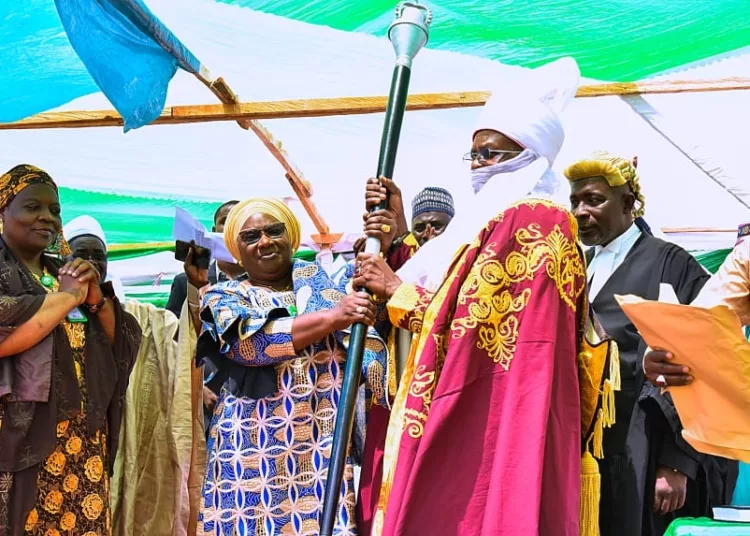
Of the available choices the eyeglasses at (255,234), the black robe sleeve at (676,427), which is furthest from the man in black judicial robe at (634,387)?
the eyeglasses at (255,234)

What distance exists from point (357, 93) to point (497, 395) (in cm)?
357

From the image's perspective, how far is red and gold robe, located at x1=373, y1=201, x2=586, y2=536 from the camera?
110 inches

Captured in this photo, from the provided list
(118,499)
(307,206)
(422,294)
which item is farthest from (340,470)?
(307,206)

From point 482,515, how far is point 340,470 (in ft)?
→ 1.93

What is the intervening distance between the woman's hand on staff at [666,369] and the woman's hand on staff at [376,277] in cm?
95

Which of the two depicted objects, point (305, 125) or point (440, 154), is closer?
point (305, 125)

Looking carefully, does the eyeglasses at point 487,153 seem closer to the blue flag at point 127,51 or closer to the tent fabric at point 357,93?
the tent fabric at point 357,93

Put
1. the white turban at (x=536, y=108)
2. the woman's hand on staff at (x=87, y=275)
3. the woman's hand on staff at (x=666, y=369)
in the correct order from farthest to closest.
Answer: the woman's hand on staff at (x=87, y=275)
the white turban at (x=536, y=108)
the woman's hand on staff at (x=666, y=369)

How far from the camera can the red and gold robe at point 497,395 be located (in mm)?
2803

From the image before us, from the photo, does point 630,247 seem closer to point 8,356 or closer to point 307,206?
point 8,356

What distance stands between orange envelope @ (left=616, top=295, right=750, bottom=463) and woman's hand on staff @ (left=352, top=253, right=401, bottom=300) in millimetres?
925

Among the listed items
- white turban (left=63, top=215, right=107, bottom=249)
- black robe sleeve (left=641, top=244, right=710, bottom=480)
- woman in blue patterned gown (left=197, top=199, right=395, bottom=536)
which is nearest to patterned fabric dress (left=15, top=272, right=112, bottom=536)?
woman in blue patterned gown (left=197, top=199, right=395, bottom=536)

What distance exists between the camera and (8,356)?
3.80 meters

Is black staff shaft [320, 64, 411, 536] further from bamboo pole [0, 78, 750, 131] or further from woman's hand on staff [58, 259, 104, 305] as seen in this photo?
bamboo pole [0, 78, 750, 131]
